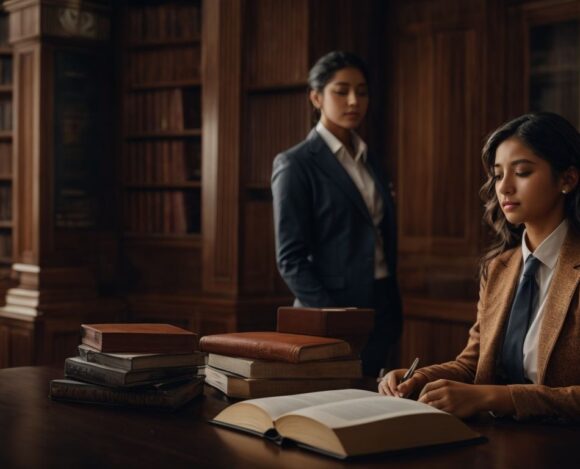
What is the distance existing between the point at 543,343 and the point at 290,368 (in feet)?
1.74

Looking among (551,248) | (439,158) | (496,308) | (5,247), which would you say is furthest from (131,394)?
(5,247)

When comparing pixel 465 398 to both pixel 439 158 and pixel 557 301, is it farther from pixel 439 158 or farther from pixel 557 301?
pixel 439 158

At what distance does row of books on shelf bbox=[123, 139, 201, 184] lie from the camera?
17.3 ft

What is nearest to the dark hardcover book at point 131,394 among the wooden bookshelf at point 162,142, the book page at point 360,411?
the book page at point 360,411

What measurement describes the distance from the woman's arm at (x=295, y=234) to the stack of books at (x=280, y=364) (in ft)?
3.48

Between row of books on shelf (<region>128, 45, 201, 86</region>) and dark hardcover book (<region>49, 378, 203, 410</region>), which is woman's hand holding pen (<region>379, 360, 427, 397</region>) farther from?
row of books on shelf (<region>128, 45, 201, 86</region>)

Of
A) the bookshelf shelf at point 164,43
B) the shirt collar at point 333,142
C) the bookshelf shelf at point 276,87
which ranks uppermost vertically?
the bookshelf shelf at point 164,43

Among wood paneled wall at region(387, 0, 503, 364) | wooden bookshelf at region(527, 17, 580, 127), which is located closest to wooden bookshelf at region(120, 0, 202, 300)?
wood paneled wall at region(387, 0, 503, 364)

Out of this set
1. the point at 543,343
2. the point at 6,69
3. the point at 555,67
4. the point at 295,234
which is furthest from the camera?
the point at 6,69

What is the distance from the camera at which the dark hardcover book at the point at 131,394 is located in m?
1.88

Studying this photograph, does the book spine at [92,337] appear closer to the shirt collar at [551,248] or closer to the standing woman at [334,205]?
the shirt collar at [551,248]

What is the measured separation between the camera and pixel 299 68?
4.67 m

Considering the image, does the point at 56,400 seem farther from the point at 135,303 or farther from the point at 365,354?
the point at 135,303

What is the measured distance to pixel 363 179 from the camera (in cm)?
332
